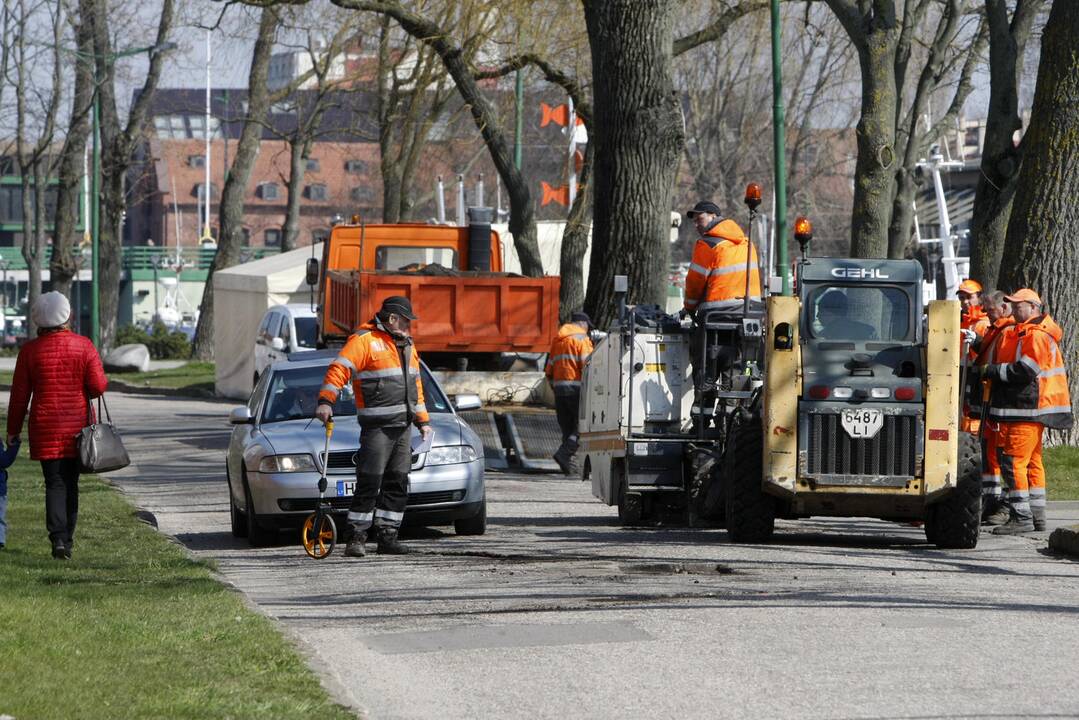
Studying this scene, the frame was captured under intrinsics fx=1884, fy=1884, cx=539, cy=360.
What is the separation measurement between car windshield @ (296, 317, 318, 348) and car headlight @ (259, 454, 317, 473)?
15453mm

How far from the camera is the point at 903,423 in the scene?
12.5 metres

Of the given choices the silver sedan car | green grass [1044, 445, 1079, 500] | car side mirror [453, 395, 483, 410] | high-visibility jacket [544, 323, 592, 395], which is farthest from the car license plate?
high-visibility jacket [544, 323, 592, 395]

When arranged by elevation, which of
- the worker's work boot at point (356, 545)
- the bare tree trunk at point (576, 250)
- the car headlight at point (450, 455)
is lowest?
the worker's work boot at point (356, 545)

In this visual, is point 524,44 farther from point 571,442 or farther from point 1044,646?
point 1044,646

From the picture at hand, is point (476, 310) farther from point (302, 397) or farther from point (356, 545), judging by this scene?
point (356, 545)

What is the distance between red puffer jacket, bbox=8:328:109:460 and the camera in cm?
1223

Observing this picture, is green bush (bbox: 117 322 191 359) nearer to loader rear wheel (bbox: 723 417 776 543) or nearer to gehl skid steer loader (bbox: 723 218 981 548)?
loader rear wheel (bbox: 723 417 776 543)

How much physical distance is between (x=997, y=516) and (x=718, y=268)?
3.15 m

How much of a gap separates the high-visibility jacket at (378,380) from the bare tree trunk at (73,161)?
34056mm

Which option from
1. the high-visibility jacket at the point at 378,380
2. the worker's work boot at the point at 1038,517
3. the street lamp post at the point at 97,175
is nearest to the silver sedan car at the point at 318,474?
the high-visibility jacket at the point at 378,380

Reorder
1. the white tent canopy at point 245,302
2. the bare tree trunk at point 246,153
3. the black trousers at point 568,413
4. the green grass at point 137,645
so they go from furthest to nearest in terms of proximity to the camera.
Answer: the bare tree trunk at point 246,153 < the white tent canopy at point 245,302 < the black trousers at point 568,413 < the green grass at point 137,645

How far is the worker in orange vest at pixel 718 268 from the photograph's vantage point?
45.6 feet

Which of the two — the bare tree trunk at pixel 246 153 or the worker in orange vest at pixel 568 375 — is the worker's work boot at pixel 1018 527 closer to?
the worker in orange vest at pixel 568 375

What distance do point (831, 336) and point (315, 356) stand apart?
4.66m
